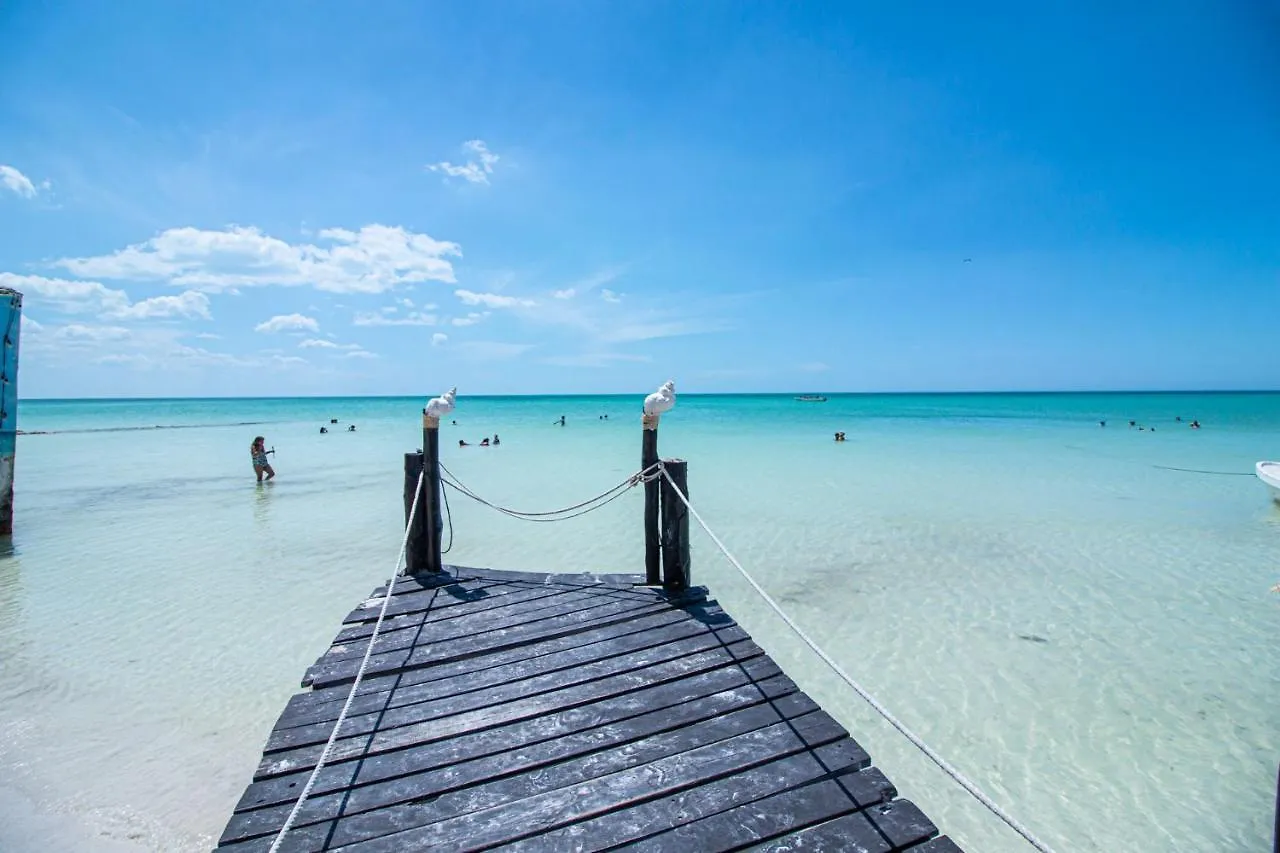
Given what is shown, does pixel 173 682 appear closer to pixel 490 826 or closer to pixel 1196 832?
pixel 490 826

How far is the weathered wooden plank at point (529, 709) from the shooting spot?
3.37 m

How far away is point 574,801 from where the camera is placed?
9.73 ft

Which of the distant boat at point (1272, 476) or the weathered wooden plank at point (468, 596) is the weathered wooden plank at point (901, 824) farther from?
the distant boat at point (1272, 476)

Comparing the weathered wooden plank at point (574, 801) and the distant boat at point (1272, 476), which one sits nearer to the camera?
the weathered wooden plank at point (574, 801)

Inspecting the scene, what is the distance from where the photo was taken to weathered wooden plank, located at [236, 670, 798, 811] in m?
3.16

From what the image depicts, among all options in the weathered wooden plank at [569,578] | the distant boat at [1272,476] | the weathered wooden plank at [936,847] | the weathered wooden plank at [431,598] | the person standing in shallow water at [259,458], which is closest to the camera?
the weathered wooden plank at [936,847]

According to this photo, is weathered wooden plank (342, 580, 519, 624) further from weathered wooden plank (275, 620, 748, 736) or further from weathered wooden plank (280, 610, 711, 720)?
weathered wooden plank (275, 620, 748, 736)

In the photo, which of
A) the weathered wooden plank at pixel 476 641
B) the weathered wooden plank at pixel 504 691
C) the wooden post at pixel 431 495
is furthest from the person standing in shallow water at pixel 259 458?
the weathered wooden plank at pixel 504 691

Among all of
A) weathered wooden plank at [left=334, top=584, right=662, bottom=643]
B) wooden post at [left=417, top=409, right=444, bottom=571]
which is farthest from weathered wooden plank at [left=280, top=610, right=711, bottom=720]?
wooden post at [left=417, top=409, right=444, bottom=571]

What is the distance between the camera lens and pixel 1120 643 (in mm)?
7027

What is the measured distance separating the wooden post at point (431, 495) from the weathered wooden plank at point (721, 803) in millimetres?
4029

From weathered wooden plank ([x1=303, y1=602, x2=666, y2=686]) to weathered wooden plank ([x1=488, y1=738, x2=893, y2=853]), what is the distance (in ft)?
6.81

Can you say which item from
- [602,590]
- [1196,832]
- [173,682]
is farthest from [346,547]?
[1196,832]

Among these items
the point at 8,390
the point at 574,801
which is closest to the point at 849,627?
the point at 574,801
